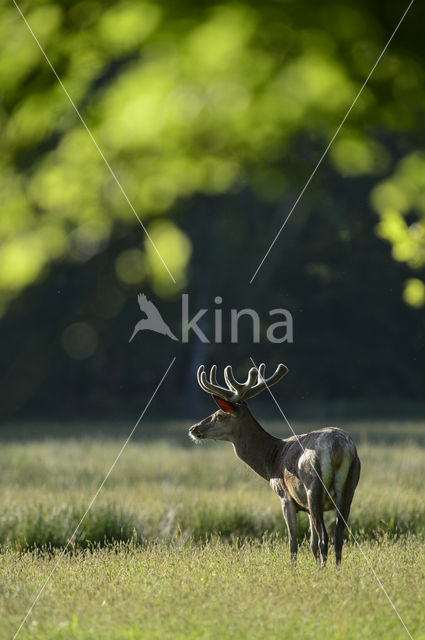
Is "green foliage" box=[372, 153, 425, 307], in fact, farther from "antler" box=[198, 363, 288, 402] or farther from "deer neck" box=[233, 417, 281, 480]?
"deer neck" box=[233, 417, 281, 480]

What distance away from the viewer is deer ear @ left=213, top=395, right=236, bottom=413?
26.3 ft

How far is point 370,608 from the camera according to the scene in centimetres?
549

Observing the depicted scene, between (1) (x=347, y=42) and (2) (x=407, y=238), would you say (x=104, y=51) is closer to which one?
(1) (x=347, y=42)

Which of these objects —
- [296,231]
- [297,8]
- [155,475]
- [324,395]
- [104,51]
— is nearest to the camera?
[297,8]

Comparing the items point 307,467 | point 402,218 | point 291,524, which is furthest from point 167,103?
point 291,524

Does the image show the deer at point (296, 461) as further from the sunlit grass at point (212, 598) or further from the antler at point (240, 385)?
the sunlit grass at point (212, 598)

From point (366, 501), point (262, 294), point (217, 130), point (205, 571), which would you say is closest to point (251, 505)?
point (366, 501)

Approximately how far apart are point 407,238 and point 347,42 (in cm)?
215

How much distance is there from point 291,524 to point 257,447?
36.5 inches

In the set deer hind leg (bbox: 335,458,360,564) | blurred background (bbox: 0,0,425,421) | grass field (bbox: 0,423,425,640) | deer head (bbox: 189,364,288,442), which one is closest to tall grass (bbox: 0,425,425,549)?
grass field (bbox: 0,423,425,640)

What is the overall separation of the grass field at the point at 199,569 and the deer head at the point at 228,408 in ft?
3.13

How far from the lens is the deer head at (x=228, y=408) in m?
8.06

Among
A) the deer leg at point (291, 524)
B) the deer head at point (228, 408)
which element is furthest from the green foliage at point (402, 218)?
the deer leg at point (291, 524)

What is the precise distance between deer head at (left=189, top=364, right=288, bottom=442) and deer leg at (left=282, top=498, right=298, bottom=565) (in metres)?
0.89
